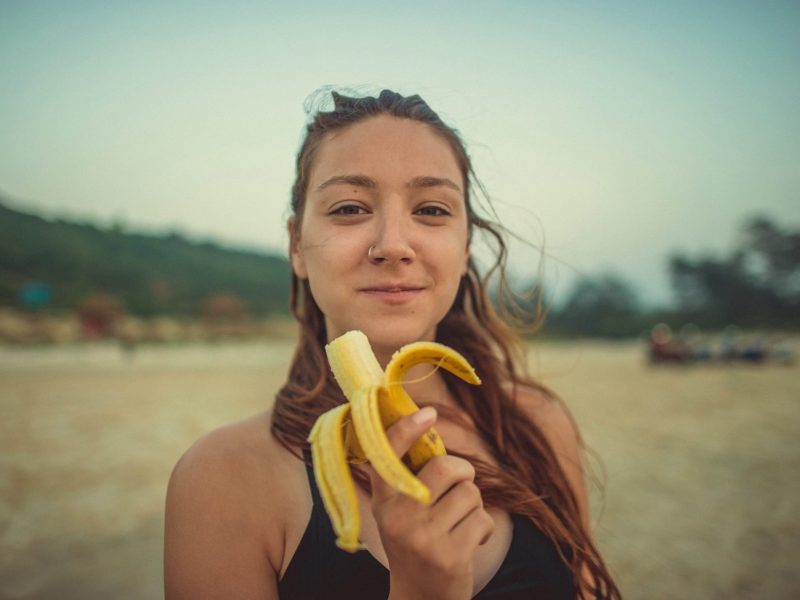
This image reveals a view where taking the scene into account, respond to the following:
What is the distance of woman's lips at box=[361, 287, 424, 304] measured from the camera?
144 centimetres

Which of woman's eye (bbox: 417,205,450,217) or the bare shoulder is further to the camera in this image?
woman's eye (bbox: 417,205,450,217)

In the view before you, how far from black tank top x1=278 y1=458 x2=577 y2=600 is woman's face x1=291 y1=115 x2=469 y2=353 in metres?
0.60

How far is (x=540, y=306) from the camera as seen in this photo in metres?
2.25

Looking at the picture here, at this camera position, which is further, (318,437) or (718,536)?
(718,536)

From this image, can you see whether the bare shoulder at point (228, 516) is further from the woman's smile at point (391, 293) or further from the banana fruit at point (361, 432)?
the woman's smile at point (391, 293)

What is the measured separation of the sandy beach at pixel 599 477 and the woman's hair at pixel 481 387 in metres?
0.45

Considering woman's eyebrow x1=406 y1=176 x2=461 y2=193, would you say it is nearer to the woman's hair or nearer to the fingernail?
the woman's hair

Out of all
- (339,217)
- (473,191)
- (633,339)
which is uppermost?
(473,191)

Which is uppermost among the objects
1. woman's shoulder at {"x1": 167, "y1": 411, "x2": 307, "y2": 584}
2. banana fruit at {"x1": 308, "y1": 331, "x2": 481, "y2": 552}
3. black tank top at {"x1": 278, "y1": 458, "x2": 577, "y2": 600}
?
banana fruit at {"x1": 308, "y1": 331, "x2": 481, "y2": 552}

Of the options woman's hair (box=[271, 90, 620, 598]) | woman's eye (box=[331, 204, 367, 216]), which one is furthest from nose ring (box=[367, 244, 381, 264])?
woman's hair (box=[271, 90, 620, 598])

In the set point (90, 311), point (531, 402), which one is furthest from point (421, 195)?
point (90, 311)

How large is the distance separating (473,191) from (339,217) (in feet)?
2.29

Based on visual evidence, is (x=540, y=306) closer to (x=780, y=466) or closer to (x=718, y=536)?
(x=718, y=536)

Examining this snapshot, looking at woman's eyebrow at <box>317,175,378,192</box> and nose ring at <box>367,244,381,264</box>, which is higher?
woman's eyebrow at <box>317,175,378,192</box>
